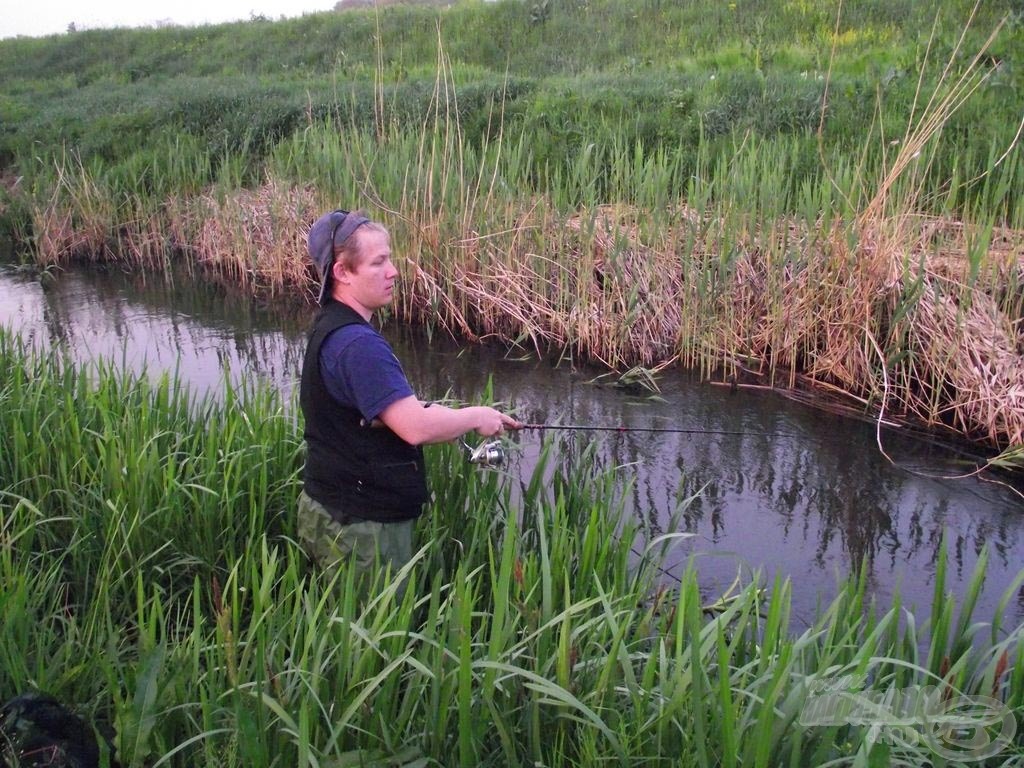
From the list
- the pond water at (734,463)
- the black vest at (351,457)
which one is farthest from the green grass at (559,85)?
the black vest at (351,457)

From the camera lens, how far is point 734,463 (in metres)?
5.29

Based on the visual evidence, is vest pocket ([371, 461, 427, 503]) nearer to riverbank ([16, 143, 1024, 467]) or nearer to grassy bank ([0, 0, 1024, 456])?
riverbank ([16, 143, 1024, 467])

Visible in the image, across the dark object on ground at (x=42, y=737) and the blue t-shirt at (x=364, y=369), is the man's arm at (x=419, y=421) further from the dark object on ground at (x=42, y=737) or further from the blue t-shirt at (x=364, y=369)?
the dark object on ground at (x=42, y=737)

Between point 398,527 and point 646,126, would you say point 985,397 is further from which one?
point 646,126

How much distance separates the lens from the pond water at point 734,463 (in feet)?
13.9

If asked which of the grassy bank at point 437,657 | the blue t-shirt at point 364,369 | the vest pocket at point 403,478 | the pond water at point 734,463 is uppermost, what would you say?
the blue t-shirt at point 364,369

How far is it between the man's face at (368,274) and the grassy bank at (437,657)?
2.52 ft

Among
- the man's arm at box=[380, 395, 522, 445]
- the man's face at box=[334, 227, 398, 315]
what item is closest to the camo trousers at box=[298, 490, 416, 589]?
the man's arm at box=[380, 395, 522, 445]

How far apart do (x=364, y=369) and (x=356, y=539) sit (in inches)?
22.3

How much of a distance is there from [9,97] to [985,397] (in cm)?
1812

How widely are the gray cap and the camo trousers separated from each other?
67 centimetres

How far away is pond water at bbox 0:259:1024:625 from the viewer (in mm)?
4230

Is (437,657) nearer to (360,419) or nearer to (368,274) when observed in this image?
(360,419)

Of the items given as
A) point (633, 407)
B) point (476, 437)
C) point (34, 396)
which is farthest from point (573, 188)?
point (34, 396)
